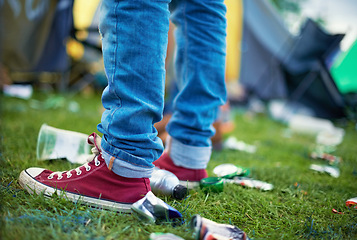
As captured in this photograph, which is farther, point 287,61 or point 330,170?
point 287,61

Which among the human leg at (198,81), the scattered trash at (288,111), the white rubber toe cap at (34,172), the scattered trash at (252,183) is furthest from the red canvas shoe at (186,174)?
the scattered trash at (288,111)

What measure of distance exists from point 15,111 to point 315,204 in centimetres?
189

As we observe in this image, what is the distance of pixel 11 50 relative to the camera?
2.28 metres

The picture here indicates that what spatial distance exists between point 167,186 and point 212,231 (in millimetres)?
245

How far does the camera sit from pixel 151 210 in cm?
69

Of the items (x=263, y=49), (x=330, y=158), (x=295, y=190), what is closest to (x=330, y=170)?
(x=330, y=158)

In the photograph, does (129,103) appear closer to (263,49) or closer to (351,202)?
(351,202)

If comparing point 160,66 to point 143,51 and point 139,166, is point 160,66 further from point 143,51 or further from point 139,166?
point 139,166

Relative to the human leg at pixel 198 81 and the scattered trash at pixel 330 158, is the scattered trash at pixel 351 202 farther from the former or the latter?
the scattered trash at pixel 330 158

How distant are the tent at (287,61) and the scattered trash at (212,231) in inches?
95.2

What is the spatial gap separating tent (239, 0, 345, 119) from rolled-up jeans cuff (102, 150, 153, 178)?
8.07 ft

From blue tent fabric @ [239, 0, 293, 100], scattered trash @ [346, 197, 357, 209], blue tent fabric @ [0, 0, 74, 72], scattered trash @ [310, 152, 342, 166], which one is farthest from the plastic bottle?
blue tent fabric @ [239, 0, 293, 100]

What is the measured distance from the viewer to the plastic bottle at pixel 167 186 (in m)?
0.84

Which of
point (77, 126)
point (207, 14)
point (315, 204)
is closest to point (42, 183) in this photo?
point (207, 14)
